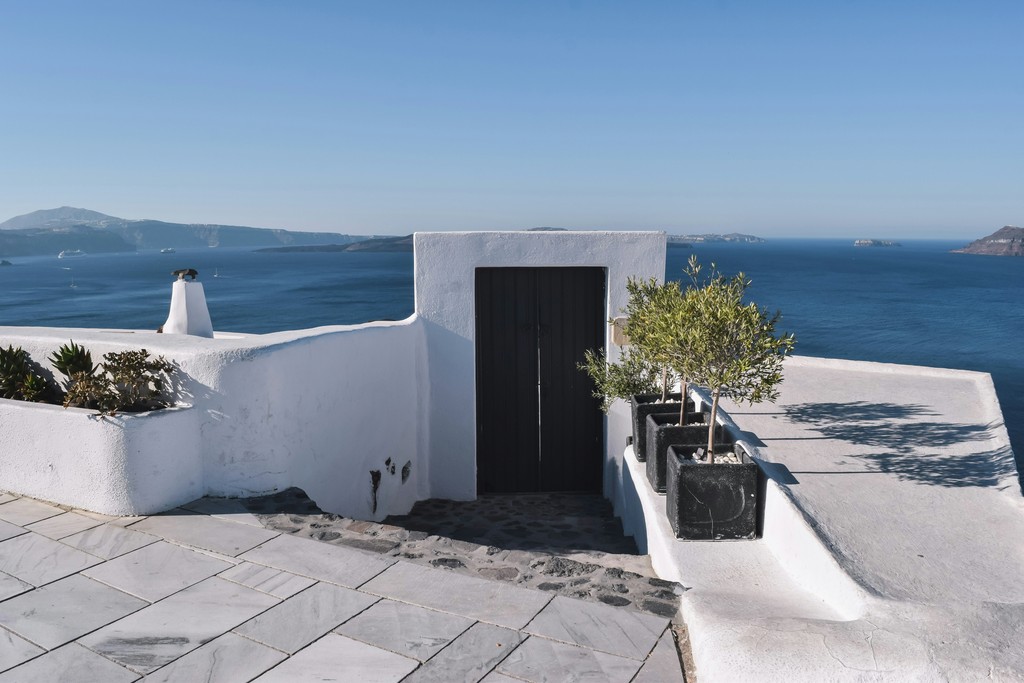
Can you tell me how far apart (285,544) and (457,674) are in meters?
1.86

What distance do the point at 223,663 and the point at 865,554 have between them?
3.44 meters

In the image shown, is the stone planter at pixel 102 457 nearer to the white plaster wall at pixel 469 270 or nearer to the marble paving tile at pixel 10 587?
the marble paving tile at pixel 10 587

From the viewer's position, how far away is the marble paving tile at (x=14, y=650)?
10.5 ft

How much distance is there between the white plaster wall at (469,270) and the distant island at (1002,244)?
17599cm

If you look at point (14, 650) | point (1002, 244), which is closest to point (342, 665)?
point (14, 650)

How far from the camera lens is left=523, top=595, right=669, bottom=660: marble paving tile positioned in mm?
3326

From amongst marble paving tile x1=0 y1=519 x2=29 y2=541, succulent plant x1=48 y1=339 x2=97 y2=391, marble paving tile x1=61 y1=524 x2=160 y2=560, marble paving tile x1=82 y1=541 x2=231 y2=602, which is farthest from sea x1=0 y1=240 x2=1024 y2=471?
marble paving tile x1=0 y1=519 x2=29 y2=541

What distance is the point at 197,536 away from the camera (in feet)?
15.0

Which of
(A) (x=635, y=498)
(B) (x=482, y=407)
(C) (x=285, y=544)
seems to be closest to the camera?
(C) (x=285, y=544)

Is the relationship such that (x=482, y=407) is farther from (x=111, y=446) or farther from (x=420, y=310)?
(x=111, y=446)

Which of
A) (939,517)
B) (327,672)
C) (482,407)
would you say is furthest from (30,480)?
(939,517)

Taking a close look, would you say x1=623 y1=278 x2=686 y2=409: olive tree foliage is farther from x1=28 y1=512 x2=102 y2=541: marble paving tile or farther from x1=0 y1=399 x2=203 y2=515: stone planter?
x1=28 y1=512 x2=102 y2=541: marble paving tile

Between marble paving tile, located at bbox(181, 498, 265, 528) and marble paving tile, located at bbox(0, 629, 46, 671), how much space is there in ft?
5.10

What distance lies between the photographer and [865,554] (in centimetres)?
392
